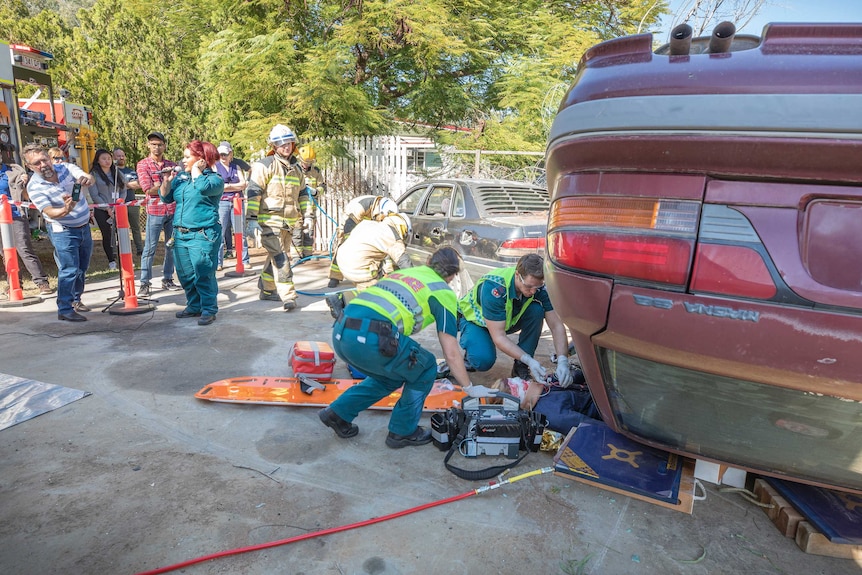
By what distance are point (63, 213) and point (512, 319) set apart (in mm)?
4314

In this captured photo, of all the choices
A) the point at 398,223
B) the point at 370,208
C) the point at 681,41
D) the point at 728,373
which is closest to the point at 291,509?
the point at 728,373

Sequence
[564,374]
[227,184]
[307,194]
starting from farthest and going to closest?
[227,184], [307,194], [564,374]

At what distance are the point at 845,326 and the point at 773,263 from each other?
23cm

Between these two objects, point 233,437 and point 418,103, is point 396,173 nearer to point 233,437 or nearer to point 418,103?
point 418,103

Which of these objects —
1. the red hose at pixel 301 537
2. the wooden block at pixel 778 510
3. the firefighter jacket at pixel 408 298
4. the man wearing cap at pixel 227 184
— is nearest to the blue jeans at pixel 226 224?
the man wearing cap at pixel 227 184

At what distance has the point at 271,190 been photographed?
6035 millimetres

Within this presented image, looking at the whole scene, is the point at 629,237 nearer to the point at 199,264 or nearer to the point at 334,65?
the point at 199,264

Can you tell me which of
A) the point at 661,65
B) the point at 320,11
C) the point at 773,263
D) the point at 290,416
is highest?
the point at 320,11

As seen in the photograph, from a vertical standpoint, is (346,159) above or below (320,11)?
below

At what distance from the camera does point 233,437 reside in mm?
3127

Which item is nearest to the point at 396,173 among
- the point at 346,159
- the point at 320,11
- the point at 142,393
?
the point at 346,159

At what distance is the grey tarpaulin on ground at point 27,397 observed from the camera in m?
3.26

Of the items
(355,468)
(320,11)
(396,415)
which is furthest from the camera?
(320,11)

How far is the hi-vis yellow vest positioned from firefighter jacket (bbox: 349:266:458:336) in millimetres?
933
